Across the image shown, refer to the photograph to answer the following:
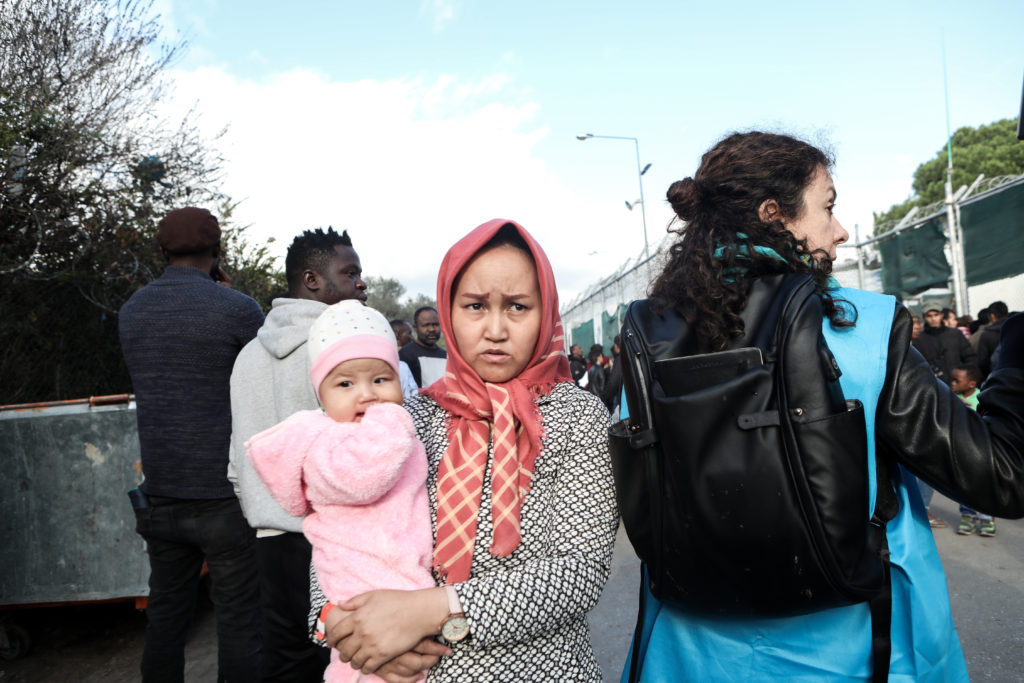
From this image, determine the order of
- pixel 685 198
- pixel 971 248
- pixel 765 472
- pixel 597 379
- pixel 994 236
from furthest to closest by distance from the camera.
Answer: pixel 597 379 → pixel 971 248 → pixel 994 236 → pixel 685 198 → pixel 765 472

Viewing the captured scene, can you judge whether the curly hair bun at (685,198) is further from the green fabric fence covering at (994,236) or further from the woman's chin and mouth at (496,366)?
the green fabric fence covering at (994,236)

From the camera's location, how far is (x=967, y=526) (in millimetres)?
5652

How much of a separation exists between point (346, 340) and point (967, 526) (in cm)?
611

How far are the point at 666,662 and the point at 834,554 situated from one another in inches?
22.0

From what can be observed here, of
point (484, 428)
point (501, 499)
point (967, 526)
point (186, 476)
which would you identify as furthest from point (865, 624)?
point (967, 526)

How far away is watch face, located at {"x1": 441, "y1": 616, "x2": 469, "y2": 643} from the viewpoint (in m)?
1.30

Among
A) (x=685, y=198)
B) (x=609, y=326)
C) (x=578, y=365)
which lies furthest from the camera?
(x=578, y=365)

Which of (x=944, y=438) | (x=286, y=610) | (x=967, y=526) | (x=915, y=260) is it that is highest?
(x=915, y=260)

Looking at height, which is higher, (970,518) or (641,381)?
(641,381)

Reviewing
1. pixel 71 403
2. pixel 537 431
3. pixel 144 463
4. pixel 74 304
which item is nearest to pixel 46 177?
pixel 74 304

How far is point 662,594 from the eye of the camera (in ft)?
4.68

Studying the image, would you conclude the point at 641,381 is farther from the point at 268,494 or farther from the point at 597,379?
the point at 597,379

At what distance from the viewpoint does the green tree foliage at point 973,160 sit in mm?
37162

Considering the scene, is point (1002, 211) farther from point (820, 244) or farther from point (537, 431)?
point (537, 431)
